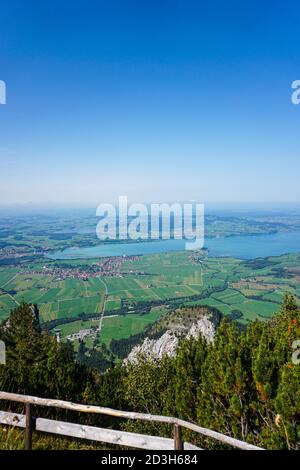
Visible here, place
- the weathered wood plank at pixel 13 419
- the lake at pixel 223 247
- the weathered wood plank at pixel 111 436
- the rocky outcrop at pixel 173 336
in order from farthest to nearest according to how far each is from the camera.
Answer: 1. the lake at pixel 223 247
2. the rocky outcrop at pixel 173 336
3. the weathered wood plank at pixel 13 419
4. the weathered wood plank at pixel 111 436

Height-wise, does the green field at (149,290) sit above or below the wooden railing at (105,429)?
below

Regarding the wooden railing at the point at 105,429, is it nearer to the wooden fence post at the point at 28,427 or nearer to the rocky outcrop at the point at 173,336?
the wooden fence post at the point at 28,427

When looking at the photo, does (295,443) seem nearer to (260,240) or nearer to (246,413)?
(246,413)

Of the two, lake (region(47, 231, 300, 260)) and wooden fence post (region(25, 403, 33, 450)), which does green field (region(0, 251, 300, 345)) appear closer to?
lake (region(47, 231, 300, 260))

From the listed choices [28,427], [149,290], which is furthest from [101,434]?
[149,290]

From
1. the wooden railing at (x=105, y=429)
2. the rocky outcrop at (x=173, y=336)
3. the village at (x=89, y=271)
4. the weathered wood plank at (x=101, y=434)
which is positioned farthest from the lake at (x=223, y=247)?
the wooden railing at (x=105, y=429)

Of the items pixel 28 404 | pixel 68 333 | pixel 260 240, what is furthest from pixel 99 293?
pixel 28 404
